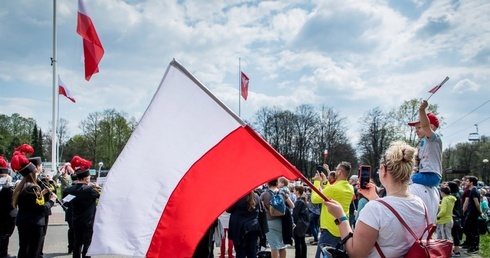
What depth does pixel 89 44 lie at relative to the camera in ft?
41.4

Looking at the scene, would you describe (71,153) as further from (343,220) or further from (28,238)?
(343,220)

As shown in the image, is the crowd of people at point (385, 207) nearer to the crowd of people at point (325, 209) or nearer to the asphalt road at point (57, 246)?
the crowd of people at point (325, 209)

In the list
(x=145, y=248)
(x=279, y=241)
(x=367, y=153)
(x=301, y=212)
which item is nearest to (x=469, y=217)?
(x=301, y=212)

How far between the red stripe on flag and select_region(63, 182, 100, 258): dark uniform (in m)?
4.43

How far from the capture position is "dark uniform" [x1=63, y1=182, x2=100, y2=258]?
661 cm

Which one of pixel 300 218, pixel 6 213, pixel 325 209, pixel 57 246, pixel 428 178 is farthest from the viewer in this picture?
pixel 57 246

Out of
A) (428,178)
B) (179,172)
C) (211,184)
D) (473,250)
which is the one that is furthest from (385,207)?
(473,250)

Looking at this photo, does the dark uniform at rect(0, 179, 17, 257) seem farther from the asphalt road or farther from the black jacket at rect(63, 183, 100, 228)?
the black jacket at rect(63, 183, 100, 228)

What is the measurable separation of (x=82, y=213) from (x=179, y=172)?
4.56 meters

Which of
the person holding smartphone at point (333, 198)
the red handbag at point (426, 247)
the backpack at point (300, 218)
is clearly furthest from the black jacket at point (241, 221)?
the red handbag at point (426, 247)

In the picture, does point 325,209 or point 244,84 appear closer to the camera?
point 325,209

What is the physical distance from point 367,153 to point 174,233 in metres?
61.0

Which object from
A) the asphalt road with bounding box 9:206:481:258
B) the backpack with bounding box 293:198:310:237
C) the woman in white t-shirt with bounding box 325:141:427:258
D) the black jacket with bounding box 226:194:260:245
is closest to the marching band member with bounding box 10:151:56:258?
the asphalt road with bounding box 9:206:481:258

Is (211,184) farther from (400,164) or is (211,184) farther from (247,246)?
(247,246)
